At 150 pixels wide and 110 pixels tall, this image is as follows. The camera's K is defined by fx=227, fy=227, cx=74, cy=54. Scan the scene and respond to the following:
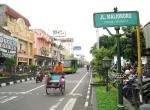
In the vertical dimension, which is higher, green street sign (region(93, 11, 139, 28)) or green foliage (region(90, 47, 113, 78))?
green street sign (region(93, 11, 139, 28))

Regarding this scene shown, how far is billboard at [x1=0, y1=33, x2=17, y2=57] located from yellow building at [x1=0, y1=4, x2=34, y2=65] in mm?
3543

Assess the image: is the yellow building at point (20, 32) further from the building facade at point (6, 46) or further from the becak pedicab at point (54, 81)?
the becak pedicab at point (54, 81)

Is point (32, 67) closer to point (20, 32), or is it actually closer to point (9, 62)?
point (9, 62)

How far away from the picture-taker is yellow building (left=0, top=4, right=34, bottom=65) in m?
35.9

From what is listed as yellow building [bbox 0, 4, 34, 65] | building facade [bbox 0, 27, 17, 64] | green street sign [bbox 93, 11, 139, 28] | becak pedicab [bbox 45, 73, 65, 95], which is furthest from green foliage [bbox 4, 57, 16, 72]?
green street sign [bbox 93, 11, 139, 28]

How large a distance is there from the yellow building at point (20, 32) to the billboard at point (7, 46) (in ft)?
11.6

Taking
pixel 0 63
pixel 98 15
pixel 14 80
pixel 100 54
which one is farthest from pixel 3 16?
pixel 98 15

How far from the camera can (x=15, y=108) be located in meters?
8.62

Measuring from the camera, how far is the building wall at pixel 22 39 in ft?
119

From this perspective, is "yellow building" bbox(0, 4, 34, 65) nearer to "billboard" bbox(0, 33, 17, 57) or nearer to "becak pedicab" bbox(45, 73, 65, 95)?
"billboard" bbox(0, 33, 17, 57)

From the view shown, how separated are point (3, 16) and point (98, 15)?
32.8 metres

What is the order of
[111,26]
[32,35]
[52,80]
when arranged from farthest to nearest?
[32,35] < [52,80] < [111,26]

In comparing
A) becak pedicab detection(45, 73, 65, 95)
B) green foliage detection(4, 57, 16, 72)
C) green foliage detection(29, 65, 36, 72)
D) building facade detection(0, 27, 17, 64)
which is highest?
building facade detection(0, 27, 17, 64)

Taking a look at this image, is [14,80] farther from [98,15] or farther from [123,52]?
[98,15]
